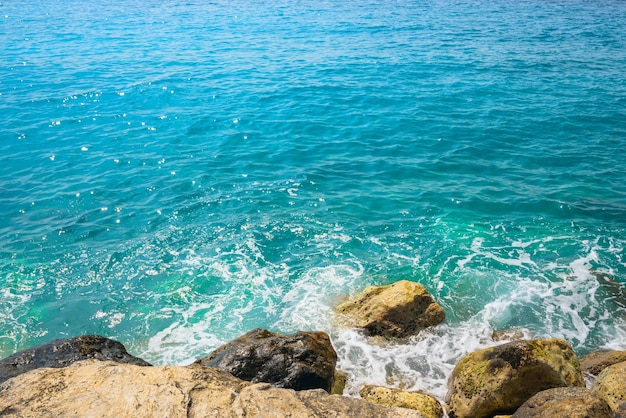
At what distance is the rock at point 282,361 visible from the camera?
36.4 ft

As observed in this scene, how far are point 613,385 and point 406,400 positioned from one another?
4.49m

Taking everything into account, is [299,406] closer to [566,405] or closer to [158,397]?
[158,397]

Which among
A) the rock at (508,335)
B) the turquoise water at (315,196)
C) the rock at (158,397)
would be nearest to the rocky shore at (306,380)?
the rock at (158,397)

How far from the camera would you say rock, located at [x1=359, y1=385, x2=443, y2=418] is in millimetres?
11359

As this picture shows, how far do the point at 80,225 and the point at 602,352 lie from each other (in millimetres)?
19050

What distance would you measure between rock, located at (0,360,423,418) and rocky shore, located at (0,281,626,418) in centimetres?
2

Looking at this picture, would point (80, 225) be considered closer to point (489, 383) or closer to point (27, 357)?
point (27, 357)

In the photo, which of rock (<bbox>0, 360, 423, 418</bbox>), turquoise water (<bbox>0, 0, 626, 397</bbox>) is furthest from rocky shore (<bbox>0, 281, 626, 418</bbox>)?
turquoise water (<bbox>0, 0, 626, 397</bbox>)

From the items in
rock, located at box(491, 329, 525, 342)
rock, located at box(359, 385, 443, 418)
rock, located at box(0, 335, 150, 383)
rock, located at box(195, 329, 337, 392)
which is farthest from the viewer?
rock, located at box(491, 329, 525, 342)

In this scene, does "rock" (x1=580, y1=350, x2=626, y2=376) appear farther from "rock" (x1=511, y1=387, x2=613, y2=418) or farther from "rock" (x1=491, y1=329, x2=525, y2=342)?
"rock" (x1=511, y1=387, x2=613, y2=418)

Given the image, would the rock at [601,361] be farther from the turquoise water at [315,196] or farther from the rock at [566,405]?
the rock at [566,405]

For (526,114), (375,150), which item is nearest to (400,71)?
(526,114)

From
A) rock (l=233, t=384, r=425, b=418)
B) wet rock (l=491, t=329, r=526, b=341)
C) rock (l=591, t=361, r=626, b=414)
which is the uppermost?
rock (l=233, t=384, r=425, b=418)

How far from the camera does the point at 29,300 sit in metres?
16.4
